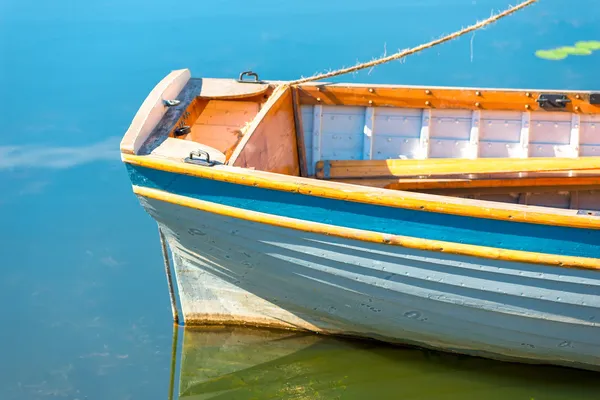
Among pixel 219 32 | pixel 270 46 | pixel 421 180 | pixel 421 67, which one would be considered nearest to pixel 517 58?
pixel 421 67

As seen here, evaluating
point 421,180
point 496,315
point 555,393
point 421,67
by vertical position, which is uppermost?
point 421,67

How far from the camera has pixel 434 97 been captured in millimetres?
5855

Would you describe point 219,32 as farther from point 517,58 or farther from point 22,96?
point 517,58

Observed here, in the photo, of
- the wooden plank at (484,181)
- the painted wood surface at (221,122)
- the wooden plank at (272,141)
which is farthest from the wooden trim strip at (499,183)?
the painted wood surface at (221,122)

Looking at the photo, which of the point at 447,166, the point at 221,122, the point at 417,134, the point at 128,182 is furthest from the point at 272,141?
the point at 128,182

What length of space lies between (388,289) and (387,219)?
56 centimetres

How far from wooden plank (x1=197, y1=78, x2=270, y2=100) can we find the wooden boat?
10mm

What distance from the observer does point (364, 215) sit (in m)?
4.62

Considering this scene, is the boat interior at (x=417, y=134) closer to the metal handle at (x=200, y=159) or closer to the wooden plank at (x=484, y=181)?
the wooden plank at (x=484, y=181)

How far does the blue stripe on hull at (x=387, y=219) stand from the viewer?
442cm

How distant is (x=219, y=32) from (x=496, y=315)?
678cm

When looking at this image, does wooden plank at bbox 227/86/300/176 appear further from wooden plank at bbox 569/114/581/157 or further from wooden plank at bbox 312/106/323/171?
wooden plank at bbox 569/114/581/157

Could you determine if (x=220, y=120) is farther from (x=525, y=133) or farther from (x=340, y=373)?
(x=525, y=133)

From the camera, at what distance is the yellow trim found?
436 centimetres
